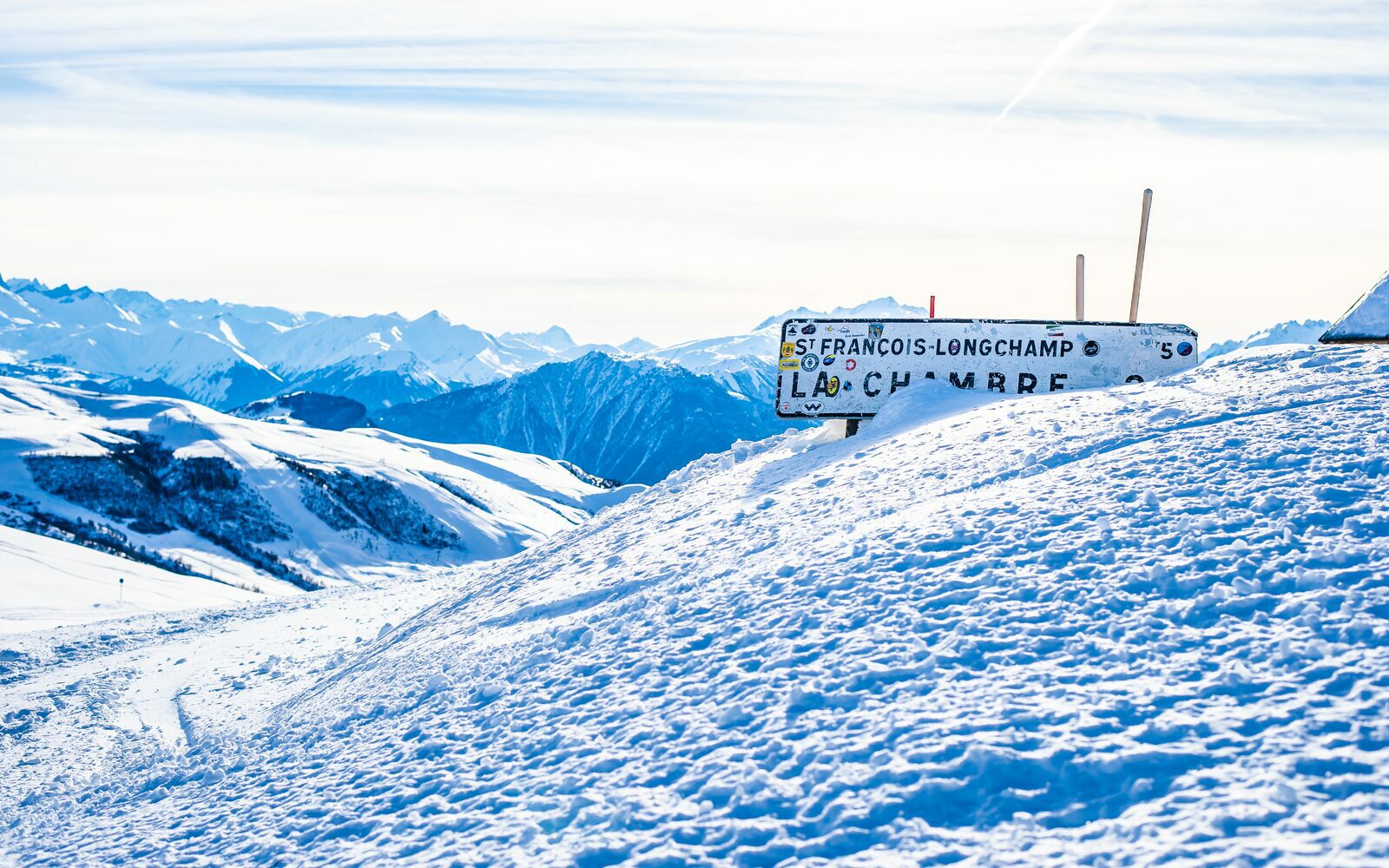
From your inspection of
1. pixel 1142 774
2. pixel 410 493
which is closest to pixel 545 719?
pixel 1142 774

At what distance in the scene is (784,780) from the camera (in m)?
6.86

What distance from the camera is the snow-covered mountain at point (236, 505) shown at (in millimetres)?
134000

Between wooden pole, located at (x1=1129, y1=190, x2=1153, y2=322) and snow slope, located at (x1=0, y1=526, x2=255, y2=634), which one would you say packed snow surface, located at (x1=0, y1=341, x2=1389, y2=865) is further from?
snow slope, located at (x1=0, y1=526, x2=255, y2=634)

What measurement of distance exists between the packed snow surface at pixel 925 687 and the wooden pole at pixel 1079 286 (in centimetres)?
517

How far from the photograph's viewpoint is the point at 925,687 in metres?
7.45

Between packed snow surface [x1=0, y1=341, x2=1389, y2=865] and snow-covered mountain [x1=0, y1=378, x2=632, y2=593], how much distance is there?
115 meters

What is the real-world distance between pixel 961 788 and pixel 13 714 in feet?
73.5

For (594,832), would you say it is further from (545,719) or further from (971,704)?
(971,704)

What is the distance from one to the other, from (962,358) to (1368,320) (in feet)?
22.1

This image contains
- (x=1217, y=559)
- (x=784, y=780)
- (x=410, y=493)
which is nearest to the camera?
(x=784, y=780)

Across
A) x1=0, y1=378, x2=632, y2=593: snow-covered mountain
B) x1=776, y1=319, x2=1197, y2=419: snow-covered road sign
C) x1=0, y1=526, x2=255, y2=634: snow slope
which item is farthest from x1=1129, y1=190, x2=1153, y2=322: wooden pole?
x1=0, y1=378, x2=632, y2=593: snow-covered mountain

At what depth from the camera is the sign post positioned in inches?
755

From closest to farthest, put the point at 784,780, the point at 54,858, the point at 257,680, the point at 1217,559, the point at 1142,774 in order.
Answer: the point at 1142,774 < the point at 784,780 < the point at 1217,559 < the point at 54,858 < the point at 257,680

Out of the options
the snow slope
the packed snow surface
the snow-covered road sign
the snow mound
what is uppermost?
the snow mound
